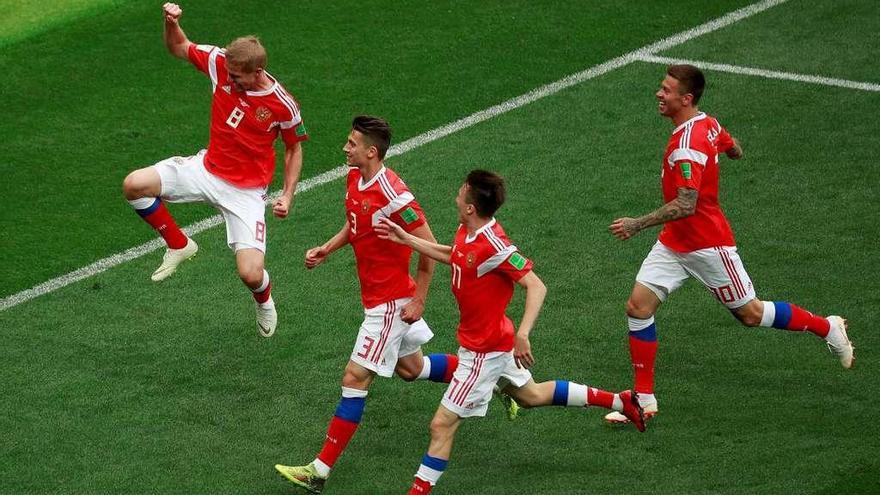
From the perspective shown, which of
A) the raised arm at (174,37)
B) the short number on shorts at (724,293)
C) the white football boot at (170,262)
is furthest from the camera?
the white football boot at (170,262)

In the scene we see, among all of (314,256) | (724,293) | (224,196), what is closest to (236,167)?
(224,196)

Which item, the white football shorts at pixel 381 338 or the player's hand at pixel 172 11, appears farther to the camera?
the player's hand at pixel 172 11

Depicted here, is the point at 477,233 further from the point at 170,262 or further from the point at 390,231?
the point at 170,262

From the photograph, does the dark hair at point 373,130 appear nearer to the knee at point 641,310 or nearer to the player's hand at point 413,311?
the player's hand at point 413,311

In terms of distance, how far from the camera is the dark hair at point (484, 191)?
8297 mm

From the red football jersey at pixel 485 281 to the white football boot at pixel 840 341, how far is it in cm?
254

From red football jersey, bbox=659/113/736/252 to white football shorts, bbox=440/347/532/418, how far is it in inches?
65.2

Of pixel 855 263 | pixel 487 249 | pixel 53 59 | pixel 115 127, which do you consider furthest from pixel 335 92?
pixel 487 249

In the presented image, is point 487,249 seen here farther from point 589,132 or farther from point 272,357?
point 589,132

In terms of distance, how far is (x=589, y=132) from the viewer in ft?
46.3

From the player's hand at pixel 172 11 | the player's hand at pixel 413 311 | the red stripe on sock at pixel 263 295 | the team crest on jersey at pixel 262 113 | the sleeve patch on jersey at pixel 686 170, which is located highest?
the sleeve patch on jersey at pixel 686 170

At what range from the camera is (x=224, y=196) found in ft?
33.8

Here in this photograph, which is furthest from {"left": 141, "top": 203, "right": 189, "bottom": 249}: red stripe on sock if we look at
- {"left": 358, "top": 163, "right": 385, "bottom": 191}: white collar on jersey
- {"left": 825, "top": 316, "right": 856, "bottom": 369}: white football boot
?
{"left": 825, "top": 316, "right": 856, "bottom": 369}: white football boot

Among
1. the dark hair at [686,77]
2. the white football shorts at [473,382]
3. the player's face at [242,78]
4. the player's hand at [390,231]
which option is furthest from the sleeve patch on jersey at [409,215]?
the dark hair at [686,77]
